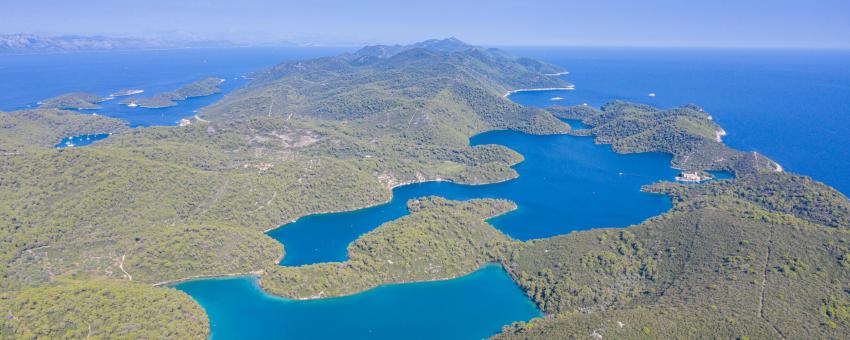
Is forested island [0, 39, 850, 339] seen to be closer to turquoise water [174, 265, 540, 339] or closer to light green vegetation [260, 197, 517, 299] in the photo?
light green vegetation [260, 197, 517, 299]

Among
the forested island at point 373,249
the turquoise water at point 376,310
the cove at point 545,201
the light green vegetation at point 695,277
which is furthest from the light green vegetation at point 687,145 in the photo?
the turquoise water at point 376,310

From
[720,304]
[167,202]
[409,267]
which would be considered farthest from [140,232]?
[720,304]

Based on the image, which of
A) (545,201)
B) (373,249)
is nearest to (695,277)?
(545,201)

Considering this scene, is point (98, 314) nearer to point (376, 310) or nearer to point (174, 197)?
point (376, 310)

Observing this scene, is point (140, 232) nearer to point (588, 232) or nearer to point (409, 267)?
point (409, 267)

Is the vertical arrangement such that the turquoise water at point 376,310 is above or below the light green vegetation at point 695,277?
below

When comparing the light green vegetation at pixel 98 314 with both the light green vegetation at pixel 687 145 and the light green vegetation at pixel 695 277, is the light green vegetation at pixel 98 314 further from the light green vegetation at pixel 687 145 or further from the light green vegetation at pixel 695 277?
the light green vegetation at pixel 687 145
